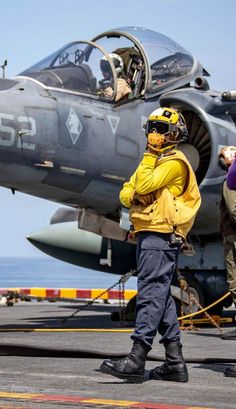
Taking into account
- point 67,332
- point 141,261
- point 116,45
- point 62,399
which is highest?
point 116,45

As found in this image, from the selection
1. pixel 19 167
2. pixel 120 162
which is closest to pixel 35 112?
pixel 19 167

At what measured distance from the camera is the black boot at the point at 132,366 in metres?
6.71

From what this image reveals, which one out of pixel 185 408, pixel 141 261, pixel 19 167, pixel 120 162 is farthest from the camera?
pixel 120 162

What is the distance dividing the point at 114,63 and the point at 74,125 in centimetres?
129

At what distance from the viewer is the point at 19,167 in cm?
1078

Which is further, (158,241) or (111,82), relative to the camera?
(111,82)

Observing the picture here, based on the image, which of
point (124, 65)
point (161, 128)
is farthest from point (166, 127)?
point (124, 65)

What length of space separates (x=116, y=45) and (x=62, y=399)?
7466 mm

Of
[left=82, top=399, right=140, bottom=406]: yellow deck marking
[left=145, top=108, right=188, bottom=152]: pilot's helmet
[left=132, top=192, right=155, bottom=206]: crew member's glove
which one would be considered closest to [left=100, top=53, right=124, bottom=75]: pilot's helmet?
[left=145, top=108, right=188, bottom=152]: pilot's helmet

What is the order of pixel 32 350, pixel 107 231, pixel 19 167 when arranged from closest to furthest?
pixel 32 350, pixel 19 167, pixel 107 231

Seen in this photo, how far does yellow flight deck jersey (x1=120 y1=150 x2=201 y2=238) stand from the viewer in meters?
6.87

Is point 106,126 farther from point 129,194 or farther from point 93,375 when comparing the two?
point 93,375

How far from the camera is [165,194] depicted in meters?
6.91

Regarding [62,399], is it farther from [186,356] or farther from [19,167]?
[19,167]
